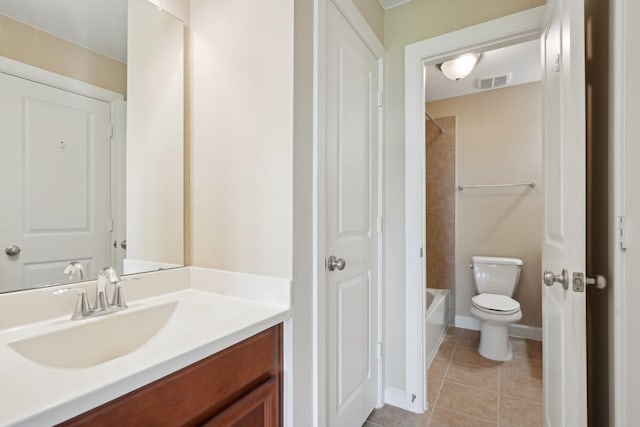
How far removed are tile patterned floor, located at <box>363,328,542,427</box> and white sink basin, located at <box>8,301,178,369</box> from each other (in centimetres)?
133

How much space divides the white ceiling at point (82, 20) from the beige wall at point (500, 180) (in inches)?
117

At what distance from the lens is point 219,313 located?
40.6 inches

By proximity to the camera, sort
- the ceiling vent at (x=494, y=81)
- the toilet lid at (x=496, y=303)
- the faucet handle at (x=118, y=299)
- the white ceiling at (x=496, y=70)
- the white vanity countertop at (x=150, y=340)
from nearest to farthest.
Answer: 1. the white vanity countertop at (x=150, y=340)
2. the faucet handle at (x=118, y=299)
3. the white ceiling at (x=496, y=70)
4. the toilet lid at (x=496, y=303)
5. the ceiling vent at (x=494, y=81)

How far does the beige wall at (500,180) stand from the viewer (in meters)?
2.85

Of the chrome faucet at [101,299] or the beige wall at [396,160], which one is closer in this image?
the chrome faucet at [101,299]

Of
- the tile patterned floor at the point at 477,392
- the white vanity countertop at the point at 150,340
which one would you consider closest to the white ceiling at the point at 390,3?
the white vanity countertop at the point at 150,340

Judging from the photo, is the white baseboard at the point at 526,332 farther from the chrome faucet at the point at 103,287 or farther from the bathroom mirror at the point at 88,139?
the chrome faucet at the point at 103,287

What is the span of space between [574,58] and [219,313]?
1393 mm

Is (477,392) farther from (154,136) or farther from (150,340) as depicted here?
(154,136)

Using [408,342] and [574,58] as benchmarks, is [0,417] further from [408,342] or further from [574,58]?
[408,342]

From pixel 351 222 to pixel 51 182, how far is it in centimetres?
Result: 115

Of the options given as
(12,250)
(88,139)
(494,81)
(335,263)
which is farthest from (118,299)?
(494,81)

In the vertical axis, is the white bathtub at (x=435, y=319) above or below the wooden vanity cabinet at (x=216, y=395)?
below
